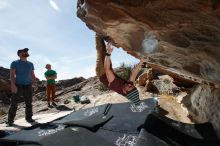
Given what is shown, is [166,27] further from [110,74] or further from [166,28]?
[110,74]

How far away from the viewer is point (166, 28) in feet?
13.0

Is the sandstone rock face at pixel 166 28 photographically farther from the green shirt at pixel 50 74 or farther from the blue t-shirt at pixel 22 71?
the green shirt at pixel 50 74

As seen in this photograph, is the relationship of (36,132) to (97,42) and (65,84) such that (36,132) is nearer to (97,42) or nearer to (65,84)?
(97,42)

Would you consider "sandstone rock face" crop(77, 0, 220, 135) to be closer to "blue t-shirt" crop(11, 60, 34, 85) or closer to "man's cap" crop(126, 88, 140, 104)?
"man's cap" crop(126, 88, 140, 104)

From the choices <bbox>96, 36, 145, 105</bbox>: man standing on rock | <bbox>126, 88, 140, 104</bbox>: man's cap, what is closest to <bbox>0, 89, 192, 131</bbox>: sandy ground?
<bbox>126, 88, 140, 104</bbox>: man's cap

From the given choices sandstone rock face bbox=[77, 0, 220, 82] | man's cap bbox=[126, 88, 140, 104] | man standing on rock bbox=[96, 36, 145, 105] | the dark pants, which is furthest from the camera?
the dark pants

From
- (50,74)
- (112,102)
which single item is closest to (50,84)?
(50,74)

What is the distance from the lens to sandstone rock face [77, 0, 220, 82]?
339 centimetres

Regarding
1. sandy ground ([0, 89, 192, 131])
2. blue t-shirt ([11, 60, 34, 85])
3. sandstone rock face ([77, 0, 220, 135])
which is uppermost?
sandstone rock face ([77, 0, 220, 135])

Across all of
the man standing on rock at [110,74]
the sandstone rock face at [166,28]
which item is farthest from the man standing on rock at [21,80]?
the sandstone rock face at [166,28]

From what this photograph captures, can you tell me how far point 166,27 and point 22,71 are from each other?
4.86 meters

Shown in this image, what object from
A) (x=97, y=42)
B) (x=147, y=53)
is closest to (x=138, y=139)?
(x=147, y=53)

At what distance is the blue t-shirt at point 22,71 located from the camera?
785 cm

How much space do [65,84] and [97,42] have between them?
16.9 meters
